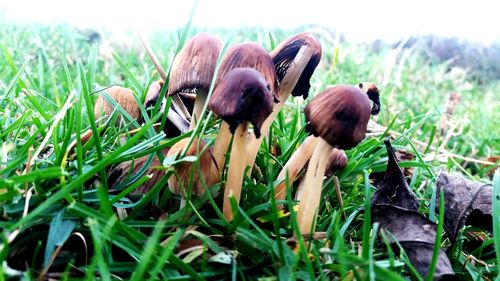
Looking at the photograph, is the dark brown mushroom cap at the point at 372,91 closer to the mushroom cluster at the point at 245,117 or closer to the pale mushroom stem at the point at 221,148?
the mushroom cluster at the point at 245,117

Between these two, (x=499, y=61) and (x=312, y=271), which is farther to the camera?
(x=499, y=61)

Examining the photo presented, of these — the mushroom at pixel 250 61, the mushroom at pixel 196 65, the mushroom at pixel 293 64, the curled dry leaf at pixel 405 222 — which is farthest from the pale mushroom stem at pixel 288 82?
the curled dry leaf at pixel 405 222

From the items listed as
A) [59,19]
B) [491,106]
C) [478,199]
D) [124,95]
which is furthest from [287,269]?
[59,19]

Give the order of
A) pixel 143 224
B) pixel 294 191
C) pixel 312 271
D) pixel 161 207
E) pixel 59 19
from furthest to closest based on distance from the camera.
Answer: pixel 59 19 → pixel 294 191 → pixel 161 207 → pixel 143 224 → pixel 312 271

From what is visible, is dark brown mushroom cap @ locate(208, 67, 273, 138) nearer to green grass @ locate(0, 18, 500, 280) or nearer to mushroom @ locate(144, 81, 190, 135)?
green grass @ locate(0, 18, 500, 280)

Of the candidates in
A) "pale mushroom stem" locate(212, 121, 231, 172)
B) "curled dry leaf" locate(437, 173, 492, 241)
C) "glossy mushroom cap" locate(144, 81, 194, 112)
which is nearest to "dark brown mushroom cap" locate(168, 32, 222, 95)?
"pale mushroom stem" locate(212, 121, 231, 172)

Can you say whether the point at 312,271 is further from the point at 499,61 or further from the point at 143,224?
the point at 499,61

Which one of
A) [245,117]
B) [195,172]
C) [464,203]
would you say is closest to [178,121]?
[195,172]

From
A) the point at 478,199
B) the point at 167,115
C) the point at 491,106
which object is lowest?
the point at 491,106
